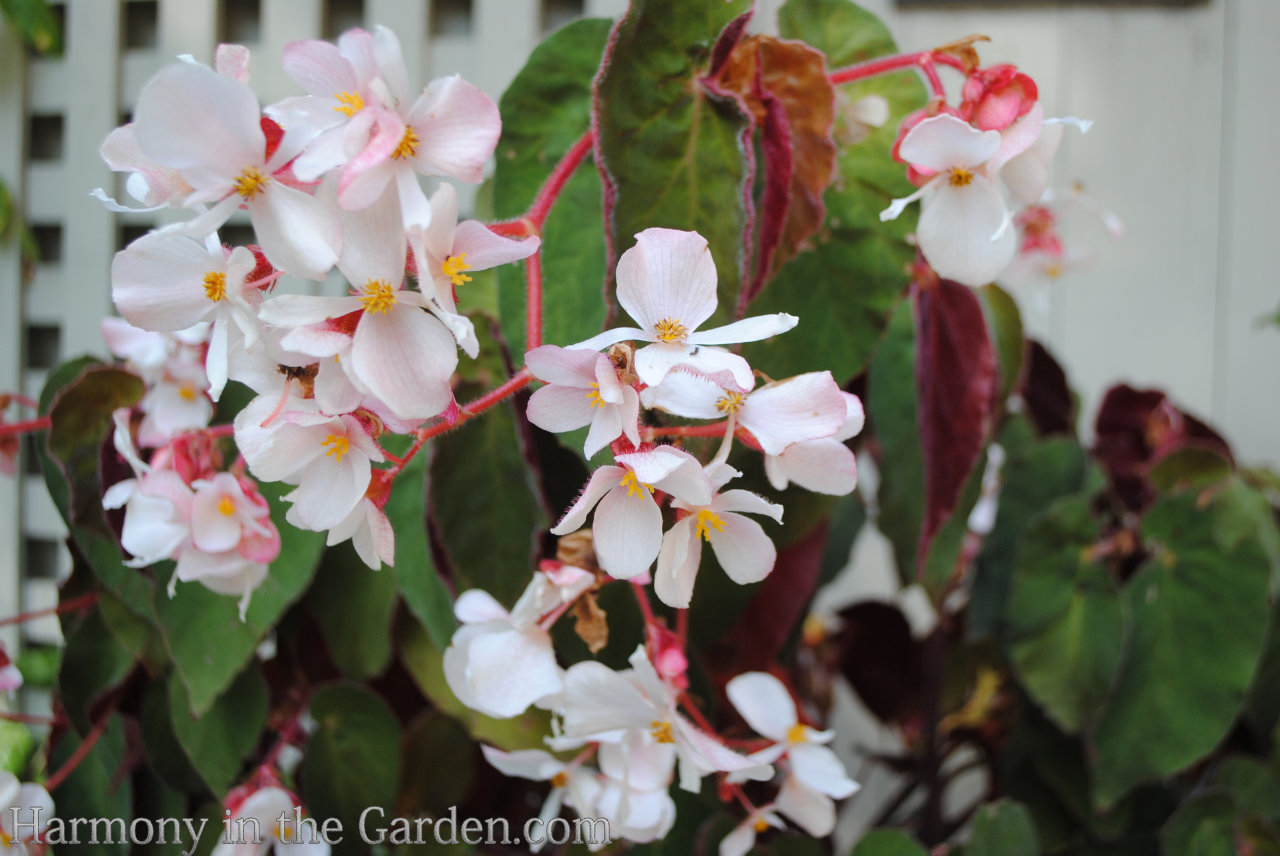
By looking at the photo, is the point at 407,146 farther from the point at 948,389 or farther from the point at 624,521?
the point at 948,389

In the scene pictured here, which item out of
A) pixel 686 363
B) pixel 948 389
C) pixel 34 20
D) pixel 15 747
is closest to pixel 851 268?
pixel 948 389

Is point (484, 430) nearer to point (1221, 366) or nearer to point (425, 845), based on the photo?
point (425, 845)

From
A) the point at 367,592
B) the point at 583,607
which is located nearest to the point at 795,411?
the point at 583,607

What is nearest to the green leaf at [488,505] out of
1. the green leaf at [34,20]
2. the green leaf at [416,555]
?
the green leaf at [416,555]

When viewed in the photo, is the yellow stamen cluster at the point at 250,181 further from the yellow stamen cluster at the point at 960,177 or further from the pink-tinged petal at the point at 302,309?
the yellow stamen cluster at the point at 960,177

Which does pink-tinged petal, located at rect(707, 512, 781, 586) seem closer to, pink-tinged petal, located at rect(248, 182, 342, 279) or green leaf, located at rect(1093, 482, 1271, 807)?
pink-tinged petal, located at rect(248, 182, 342, 279)

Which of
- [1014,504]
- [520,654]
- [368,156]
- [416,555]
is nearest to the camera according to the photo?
[368,156]
